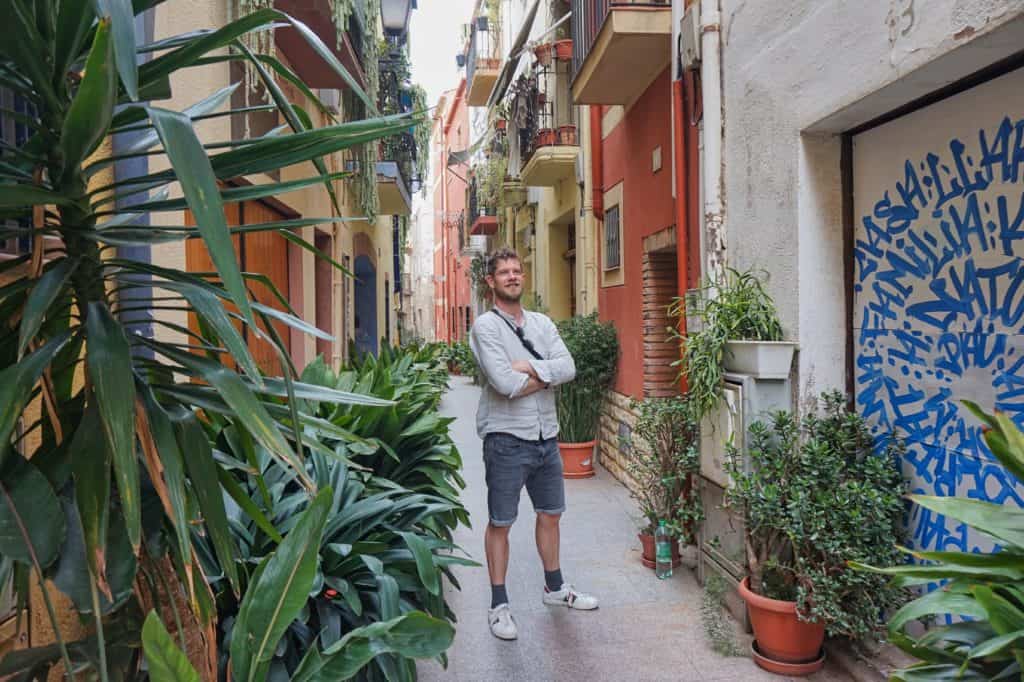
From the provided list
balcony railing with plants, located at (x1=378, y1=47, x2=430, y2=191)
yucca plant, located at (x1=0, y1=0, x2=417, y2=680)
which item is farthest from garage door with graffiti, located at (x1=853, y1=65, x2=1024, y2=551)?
balcony railing with plants, located at (x1=378, y1=47, x2=430, y2=191)

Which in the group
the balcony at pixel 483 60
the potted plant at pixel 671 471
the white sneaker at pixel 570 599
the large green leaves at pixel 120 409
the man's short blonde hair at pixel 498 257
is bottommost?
the white sneaker at pixel 570 599

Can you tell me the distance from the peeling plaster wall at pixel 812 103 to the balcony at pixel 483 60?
1233 cm

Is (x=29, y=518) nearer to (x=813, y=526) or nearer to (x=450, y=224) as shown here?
(x=813, y=526)

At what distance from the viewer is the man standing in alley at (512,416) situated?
4.05 metres

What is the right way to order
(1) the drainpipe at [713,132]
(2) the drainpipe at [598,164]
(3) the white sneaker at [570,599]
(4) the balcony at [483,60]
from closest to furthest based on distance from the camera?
(3) the white sneaker at [570,599], (1) the drainpipe at [713,132], (2) the drainpipe at [598,164], (4) the balcony at [483,60]

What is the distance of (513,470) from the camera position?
13.3 feet

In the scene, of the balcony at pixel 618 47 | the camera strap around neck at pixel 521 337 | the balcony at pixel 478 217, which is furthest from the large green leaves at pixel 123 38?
the balcony at pixel 478 217

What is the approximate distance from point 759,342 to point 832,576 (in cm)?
115

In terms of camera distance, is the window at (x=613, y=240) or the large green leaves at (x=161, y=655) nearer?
the large green leaves at (x=161, y=655)

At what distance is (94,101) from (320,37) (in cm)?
597

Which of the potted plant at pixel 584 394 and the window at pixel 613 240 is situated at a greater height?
the window at pixel 613 240

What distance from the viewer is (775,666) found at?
362 centimetres

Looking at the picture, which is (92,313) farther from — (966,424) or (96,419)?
(966,424)

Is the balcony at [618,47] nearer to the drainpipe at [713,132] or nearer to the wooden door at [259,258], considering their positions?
the drainpipe at [713,132]
